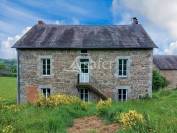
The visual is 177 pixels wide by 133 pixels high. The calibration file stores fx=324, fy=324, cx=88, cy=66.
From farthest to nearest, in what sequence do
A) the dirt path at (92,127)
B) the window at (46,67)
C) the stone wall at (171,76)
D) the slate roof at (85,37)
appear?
the stone wall at (171,76)
the window at (46,67)
the slate roof at (85,37)
the dirt path at (92,127)

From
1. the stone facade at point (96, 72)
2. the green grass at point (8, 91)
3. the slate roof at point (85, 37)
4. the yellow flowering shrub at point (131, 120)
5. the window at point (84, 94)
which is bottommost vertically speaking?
the green grass at point (8, 91)

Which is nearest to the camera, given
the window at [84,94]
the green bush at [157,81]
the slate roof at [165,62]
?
the window at [84,94]

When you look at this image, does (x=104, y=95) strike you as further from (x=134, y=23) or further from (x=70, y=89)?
(x=134, y=23)

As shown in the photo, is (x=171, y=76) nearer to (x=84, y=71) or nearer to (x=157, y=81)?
(x=157, y=81)

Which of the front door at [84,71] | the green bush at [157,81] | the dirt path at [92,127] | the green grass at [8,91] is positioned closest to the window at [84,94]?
the front door at [84,71]

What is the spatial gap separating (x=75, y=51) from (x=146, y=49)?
6018 millimetres

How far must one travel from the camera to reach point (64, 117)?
1191 cm

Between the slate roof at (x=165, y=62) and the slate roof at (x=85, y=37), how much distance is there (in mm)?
20351

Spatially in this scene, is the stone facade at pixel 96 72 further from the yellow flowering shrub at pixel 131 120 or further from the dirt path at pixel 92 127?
the yellow flowering shrub at pixel 131 120

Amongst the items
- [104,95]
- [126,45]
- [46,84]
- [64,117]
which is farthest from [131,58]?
[64,117]

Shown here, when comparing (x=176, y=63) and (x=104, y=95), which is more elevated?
(x=176, y=63)

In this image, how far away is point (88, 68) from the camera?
27625 mm

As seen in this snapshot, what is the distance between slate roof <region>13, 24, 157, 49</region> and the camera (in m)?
27.5

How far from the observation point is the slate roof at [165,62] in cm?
4891
